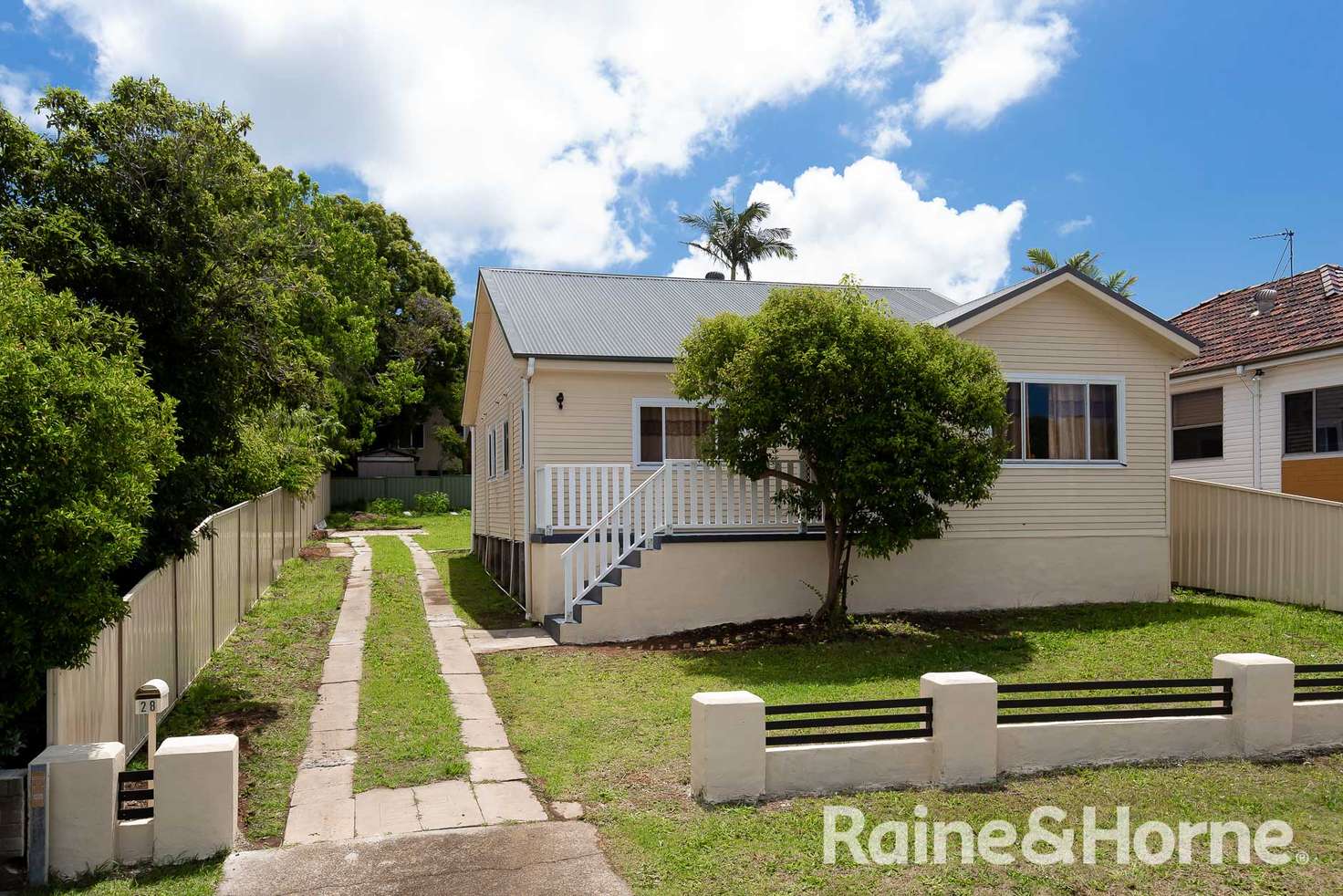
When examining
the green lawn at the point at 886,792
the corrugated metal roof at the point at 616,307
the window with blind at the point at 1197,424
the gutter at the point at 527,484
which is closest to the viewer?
the green lawn at the point at 886,792

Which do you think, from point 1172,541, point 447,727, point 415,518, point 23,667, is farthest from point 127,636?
point 415,518

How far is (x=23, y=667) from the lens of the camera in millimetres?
5309

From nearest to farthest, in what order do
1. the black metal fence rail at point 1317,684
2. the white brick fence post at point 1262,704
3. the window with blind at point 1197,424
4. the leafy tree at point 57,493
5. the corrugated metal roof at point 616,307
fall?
the leafy tree at point 57,493
the white brick fence post at point 1262,704
the black metal fence rail at point 1317,684
the corrugated metal roof at point 616,307
the window with blind at point 1197,424

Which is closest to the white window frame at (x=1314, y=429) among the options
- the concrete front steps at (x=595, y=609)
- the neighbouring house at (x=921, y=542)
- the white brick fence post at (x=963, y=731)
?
the neighbouring house at (x=921, y=542)

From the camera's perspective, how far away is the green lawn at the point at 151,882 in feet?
16.2

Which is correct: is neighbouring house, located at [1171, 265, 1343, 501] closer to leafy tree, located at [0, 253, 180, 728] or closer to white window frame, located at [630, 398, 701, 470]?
white window frame, located at [630, 398, 701, 470]

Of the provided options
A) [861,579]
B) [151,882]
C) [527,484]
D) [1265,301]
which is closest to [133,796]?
[151,882]

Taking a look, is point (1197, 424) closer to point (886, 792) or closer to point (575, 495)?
point (575, 495)

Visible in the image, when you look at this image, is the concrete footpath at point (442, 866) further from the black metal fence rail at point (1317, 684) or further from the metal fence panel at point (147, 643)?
the black metal fence rail at point (1317, 684)

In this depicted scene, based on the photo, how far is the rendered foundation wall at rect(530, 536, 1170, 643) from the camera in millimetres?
12156

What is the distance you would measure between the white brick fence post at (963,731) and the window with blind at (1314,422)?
11945 mm

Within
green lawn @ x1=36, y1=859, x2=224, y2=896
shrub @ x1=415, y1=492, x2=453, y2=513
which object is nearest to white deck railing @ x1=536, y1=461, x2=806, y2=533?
green lawn @ x1=36, y1=859, x2=224, y2=896

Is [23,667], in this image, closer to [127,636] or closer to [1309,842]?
[127,636]

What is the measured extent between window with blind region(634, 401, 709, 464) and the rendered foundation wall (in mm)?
2310
